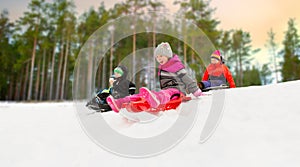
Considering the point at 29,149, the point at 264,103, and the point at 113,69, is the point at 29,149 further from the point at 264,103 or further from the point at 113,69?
the point at 264,103

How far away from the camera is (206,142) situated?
2266mm

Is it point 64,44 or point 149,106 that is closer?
point 149,106

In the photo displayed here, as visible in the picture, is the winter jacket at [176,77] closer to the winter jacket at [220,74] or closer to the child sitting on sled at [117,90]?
the child sitting on sled at [117,90]

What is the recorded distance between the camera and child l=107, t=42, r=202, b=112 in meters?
2.60

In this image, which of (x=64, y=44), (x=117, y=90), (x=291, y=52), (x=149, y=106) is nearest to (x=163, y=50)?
(x=149, y=106)

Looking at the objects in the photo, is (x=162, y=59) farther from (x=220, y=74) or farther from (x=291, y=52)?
(x=291, y=52)

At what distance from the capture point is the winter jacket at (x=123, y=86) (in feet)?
10.0

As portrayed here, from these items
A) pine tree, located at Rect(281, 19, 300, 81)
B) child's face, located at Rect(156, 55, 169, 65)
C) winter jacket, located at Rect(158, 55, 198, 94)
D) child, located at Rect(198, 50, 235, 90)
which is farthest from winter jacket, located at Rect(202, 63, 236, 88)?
pine tree, located at Rect(281, 19, 300, 81)

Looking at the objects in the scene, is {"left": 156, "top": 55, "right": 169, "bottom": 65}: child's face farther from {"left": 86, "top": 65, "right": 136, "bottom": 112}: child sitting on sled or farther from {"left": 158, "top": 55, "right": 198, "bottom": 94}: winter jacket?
{"left": 86, "top": 65, "right": 136, "bottom": 112}: child sitting on sled

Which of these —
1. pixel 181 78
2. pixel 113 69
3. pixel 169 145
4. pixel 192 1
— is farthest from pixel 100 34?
pixel 192 1

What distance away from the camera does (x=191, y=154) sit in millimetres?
2139

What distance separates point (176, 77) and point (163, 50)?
1.15 feet

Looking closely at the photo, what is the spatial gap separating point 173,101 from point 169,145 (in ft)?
2.01

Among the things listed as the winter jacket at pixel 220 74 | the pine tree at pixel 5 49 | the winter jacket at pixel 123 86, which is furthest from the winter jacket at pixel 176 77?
the pine tree at pixel 5 49
